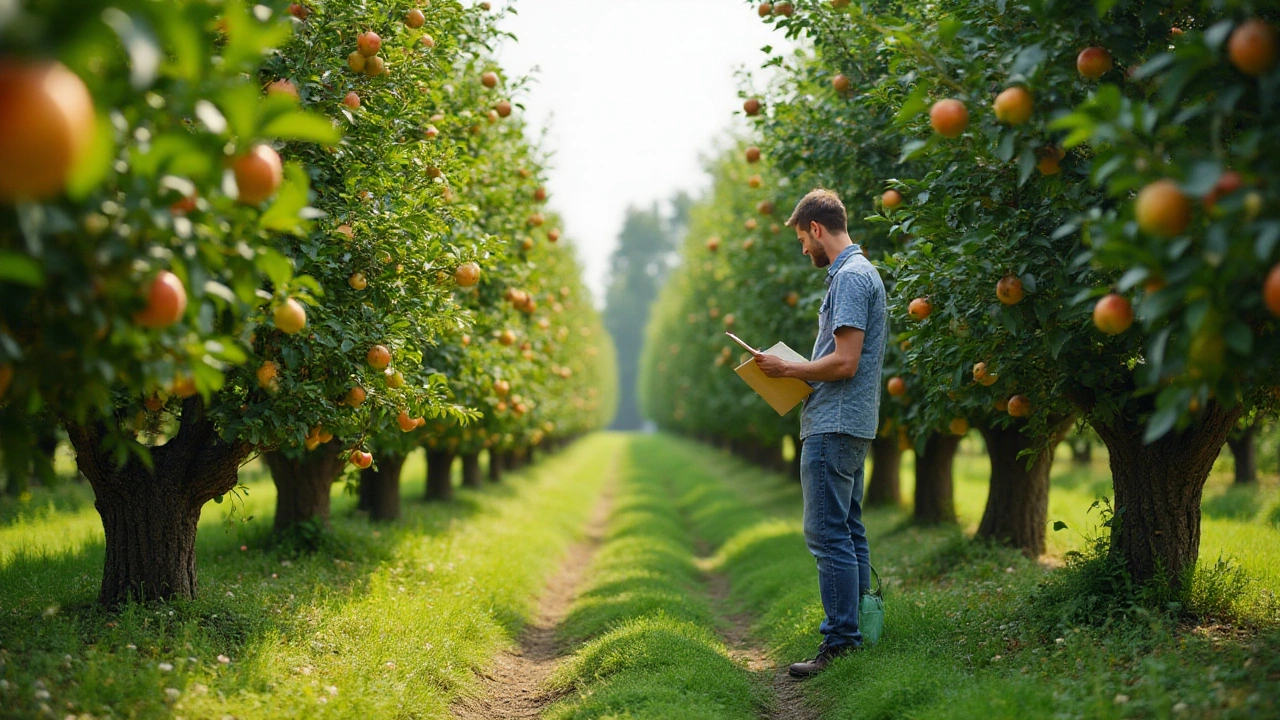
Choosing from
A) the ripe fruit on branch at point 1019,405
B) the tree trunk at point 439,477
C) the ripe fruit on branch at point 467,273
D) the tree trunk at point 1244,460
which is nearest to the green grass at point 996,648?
the ripe fruit on branch at point 1019,405

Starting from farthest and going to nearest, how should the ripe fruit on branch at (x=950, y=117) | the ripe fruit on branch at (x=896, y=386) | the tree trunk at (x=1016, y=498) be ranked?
the tree trunk at (x=1016, y=498) < the ripe fruit on branch at (x=896, y=386) < the ripe fruit on branch at (x=950, y=117)

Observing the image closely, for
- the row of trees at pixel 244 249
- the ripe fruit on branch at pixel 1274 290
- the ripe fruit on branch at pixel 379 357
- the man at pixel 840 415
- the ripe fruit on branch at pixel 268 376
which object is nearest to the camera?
the row of trees at pixel 244 249

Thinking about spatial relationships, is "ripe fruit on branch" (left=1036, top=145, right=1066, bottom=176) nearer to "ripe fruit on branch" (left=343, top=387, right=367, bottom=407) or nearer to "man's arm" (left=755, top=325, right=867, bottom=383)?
"man's arm" (left=755, top=325, right=867, bottom=383)

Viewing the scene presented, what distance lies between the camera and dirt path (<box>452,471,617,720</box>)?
535cm

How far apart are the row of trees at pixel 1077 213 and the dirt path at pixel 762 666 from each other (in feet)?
6.27

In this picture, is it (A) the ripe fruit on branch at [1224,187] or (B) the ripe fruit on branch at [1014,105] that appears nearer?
(A) the ripe fruit on branch at [1224,187]

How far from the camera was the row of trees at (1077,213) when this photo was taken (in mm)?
2762

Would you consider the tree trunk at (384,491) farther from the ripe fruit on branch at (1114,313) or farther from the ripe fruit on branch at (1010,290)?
the ripe fruit on branch at (1114,313)

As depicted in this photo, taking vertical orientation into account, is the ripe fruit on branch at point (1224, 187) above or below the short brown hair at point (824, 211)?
below

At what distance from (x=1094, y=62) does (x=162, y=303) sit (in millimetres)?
3465

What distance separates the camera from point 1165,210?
267 centimetres

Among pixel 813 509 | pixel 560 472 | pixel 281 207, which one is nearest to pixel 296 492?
pixel 813 509

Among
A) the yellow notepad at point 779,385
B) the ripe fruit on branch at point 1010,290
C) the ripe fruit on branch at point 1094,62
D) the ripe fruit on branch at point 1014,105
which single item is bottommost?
the yellow notepad at point 779,385

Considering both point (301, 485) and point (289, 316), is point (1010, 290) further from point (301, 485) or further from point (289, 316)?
point (301, 485)
